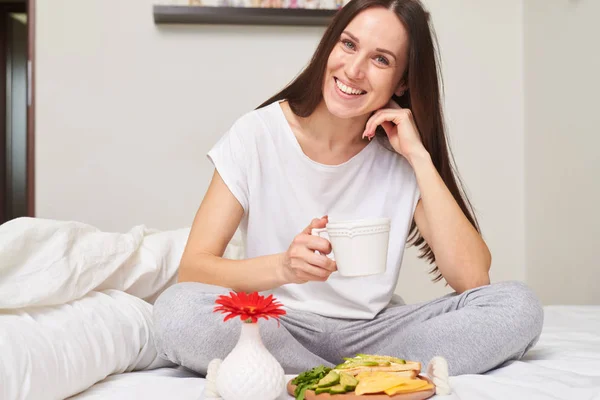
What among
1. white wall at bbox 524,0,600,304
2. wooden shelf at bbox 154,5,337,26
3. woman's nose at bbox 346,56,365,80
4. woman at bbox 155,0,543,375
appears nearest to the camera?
woman at bbox 155,0,543,375

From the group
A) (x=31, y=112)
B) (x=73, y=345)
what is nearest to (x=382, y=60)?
(x=73, y=345)

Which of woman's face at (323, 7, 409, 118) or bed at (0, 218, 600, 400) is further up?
woman's face at (323, 7, 409, 118)

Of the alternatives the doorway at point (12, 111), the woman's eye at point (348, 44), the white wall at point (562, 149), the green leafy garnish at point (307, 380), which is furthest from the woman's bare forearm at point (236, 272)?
the doorway at point (12, 111)

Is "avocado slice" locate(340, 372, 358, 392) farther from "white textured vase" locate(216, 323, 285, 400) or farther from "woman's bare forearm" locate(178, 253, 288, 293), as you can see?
"woman's bare forearm" locate(178, 253, 288, 293)

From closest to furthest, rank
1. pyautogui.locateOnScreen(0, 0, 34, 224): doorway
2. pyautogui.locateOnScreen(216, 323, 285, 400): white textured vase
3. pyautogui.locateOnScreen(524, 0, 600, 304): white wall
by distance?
pyautogui.locateOnScreen(216, 323, 285, 400): white textured vase
pyautogui.locateOnScreen(524, 0, 600, 304): white wall
pyautogui.locateOnScreen(0, 0, 34, 224): doorway

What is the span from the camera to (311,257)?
1.23m

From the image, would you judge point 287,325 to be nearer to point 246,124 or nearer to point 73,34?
point 246,124

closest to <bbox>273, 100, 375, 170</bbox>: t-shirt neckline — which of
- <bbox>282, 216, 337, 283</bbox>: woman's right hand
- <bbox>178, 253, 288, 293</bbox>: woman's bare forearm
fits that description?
<bbox>178, 253, 288, 293</bbox>: woman's bare forearm

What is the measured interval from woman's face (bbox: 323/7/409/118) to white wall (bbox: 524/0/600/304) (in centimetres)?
131

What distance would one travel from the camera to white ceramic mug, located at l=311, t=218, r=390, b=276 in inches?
44.5

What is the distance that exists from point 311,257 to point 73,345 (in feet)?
1.47

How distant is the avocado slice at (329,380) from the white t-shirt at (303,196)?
57cm

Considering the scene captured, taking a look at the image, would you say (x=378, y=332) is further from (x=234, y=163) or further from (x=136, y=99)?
(x=136, y=99)

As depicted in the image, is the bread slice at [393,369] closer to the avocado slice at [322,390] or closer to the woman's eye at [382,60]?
the avocado slice at [322,390]
